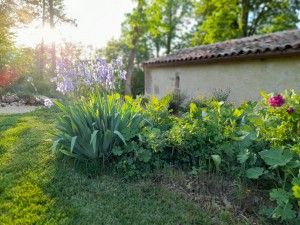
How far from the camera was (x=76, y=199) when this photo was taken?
2840 millimetres

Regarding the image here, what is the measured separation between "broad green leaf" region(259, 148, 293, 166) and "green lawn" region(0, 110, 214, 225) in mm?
939

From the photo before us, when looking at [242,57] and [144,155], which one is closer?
[144,155]

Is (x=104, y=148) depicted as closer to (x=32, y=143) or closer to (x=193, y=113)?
(x=193, y=113)

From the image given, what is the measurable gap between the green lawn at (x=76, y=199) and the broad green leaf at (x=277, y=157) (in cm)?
94

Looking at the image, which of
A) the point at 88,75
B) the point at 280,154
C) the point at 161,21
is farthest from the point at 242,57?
the point at 161,21

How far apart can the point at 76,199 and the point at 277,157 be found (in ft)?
7.49

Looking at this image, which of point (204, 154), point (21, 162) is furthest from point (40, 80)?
point (204, 154)

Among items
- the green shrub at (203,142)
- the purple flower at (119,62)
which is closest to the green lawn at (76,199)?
the green shrub at (203,142)

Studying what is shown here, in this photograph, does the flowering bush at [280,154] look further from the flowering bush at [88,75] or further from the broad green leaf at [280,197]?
the flowering bush at [88,75]

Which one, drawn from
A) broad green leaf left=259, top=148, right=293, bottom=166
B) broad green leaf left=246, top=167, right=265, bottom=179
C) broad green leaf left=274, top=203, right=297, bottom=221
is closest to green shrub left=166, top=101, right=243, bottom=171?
broad green leaf left=246, top=167, right=265, bottom=179

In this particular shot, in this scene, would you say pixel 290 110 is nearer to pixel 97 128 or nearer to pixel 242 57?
pixel 97 128

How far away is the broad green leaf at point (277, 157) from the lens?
2.65 meters

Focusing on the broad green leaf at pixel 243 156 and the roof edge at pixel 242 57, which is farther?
the roof edge at pixel 242 57

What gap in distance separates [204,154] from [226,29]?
1777 centimetres
